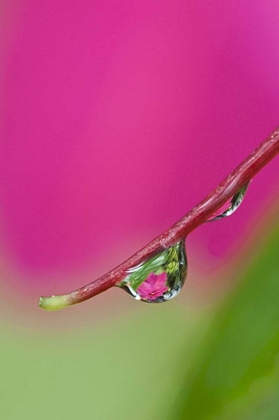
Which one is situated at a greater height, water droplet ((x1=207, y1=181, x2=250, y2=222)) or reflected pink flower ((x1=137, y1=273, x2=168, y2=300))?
Result: water droplet ((x1=207, y1=181, x2=250, y2=222))

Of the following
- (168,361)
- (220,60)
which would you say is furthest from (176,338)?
(220,60)

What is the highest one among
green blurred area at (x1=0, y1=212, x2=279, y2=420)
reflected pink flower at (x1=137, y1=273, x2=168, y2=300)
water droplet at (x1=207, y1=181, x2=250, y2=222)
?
water droplet at (x1=207, y1=181, x2=250, y2=222)

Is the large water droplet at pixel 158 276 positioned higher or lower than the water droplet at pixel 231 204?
lower

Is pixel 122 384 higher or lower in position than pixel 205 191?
lower

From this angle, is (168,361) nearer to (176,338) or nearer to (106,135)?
(176,338)

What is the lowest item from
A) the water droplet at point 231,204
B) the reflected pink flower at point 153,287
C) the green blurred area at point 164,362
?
the green blurred area at point 164,362
